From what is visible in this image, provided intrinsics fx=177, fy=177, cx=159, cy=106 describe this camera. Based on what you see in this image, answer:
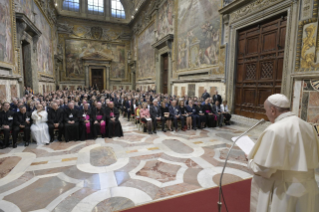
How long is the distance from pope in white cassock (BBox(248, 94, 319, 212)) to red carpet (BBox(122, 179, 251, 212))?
1019mm

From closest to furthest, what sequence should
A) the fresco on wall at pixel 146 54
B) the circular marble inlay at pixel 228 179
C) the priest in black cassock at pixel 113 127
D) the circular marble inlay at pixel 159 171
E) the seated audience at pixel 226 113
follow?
the circular marble inlay at pixel 228 179 < the circular marble inlay at pixel 159 171 < the priest in black cassock at pixel 113 127 < the seated audience at pixel 226 113 < the fresco on wall at pixel 146 54

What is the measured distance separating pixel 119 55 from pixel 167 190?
2503 cm

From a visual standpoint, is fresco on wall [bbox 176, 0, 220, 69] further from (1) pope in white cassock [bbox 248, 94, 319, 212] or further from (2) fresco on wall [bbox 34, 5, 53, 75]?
(2) fresco on wall [bbox 34, 5, 53, 75]

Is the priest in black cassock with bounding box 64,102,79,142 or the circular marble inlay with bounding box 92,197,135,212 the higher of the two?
the priest in black cassock with bounding box 64,102,79,142

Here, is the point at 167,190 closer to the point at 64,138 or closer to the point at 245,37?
the point at 64,138

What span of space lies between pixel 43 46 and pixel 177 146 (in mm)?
15528

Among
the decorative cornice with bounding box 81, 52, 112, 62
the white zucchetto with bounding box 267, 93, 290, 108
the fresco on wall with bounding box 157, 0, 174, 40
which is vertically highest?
the fresco on wall with bounding box 157, 0, 174, 40

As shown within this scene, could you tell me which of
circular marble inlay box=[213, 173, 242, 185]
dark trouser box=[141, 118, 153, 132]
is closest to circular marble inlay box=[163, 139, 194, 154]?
dark trouser box=[141, 118, 153, 132]

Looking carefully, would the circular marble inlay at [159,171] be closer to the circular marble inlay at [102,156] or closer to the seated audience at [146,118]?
the circular marble inlay at [102,156]

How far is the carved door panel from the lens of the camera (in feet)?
81.2

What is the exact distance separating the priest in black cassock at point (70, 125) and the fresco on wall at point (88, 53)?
64.0 feet

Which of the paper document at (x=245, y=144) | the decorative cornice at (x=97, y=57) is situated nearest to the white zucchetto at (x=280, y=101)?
the paper document at (x=245, y=144)

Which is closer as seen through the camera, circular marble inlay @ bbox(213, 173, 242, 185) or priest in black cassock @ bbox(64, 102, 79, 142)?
circular marble inlay @ bbox(213, 173, 242, 185)

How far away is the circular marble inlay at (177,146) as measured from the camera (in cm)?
487
